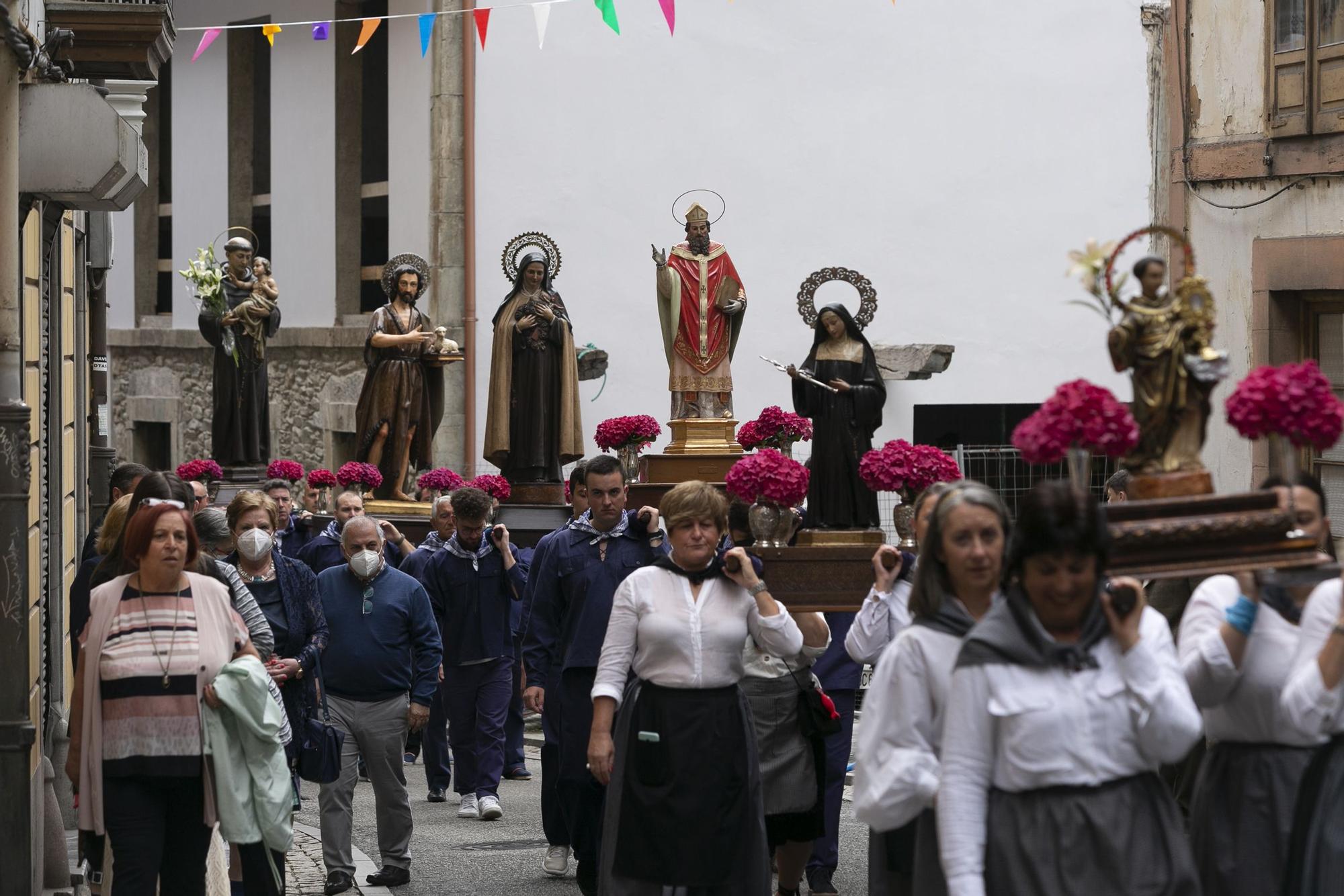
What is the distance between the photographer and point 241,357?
59.5ft

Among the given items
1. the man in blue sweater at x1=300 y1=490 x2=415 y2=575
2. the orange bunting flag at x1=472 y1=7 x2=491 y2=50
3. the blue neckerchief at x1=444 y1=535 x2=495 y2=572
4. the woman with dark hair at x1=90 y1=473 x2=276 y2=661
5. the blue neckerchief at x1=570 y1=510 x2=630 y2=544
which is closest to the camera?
the woman with dark hair at x1=90 y1=473 x2=276 y2=661

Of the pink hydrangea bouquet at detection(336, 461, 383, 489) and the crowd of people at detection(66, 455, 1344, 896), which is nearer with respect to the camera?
the crowd of people at detection(66, 455, 1344, 896)

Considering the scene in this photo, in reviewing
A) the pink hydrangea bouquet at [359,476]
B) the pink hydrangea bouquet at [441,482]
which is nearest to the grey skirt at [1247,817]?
the pink hydrangea bouquet at [441,482]

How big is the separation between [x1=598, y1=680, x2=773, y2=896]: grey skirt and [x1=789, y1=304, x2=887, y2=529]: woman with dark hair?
703 cm

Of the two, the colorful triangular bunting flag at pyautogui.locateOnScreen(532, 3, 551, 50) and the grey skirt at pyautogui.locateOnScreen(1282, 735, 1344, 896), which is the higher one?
the colorful triangular bunting flag at pyautogui.locateOnScreen(532, 3, 551, 50)

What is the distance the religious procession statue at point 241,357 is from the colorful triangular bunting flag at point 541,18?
4462 millimetres

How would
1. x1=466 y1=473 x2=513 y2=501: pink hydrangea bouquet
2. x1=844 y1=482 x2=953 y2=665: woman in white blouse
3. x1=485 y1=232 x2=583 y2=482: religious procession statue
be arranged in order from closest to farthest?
1. x1=844 y1=482 x2=953 y2=665: woman in white blouse
2. x1=466 y1=473 x2=513 y2=501: pink hydrangea bouquet
3. x1=485 y1=232 x2=583 y2=482: religious procession statue

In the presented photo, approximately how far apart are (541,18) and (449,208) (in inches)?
102

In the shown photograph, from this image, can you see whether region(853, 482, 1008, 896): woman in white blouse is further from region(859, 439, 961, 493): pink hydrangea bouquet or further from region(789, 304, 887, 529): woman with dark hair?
region(789, 304, 887, 529): woman with dark hair

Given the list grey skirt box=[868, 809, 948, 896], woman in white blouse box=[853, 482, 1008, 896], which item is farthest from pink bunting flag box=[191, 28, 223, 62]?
woman in white blouse box=[853, 482, 1008, 896]

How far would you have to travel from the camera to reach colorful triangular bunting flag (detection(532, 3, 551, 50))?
20.7 m

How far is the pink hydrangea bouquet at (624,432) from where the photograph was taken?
15164mm

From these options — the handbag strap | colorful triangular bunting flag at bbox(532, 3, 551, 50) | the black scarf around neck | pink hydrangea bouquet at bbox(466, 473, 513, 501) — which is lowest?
the handbag strap

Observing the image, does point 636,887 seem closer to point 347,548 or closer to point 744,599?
point 744,599
